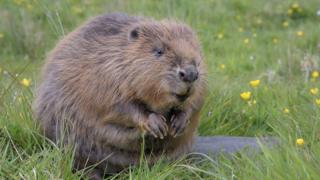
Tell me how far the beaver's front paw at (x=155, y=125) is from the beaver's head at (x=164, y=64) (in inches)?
1.9

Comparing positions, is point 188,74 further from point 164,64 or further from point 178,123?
point 178,123

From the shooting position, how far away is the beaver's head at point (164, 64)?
3.13 m

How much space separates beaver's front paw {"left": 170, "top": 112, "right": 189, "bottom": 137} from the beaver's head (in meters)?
0.13

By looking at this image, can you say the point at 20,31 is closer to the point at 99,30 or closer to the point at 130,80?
the point at 99,30

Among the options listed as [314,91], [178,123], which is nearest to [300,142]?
[178,123]

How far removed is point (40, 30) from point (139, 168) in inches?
125

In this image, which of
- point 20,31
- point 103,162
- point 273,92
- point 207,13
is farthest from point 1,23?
point 103,162

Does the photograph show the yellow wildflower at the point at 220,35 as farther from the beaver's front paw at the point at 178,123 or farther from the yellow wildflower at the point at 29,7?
the beaver's front paw at the point at 178,123

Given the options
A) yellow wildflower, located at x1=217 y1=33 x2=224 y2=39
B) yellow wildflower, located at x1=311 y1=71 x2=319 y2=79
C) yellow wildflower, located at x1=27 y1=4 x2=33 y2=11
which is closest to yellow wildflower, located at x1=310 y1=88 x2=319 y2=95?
yellow wildflower, located at x1=311 y1=71 x2=319 y2=79

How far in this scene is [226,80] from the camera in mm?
5086

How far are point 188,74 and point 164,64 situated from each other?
0.15 m

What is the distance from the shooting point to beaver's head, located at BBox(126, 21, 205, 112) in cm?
313

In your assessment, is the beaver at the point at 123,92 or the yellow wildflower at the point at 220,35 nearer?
the beaver at the point at 123,92

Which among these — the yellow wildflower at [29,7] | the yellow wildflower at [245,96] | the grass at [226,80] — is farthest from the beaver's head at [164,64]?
the yellow wildflower at [29,7]
